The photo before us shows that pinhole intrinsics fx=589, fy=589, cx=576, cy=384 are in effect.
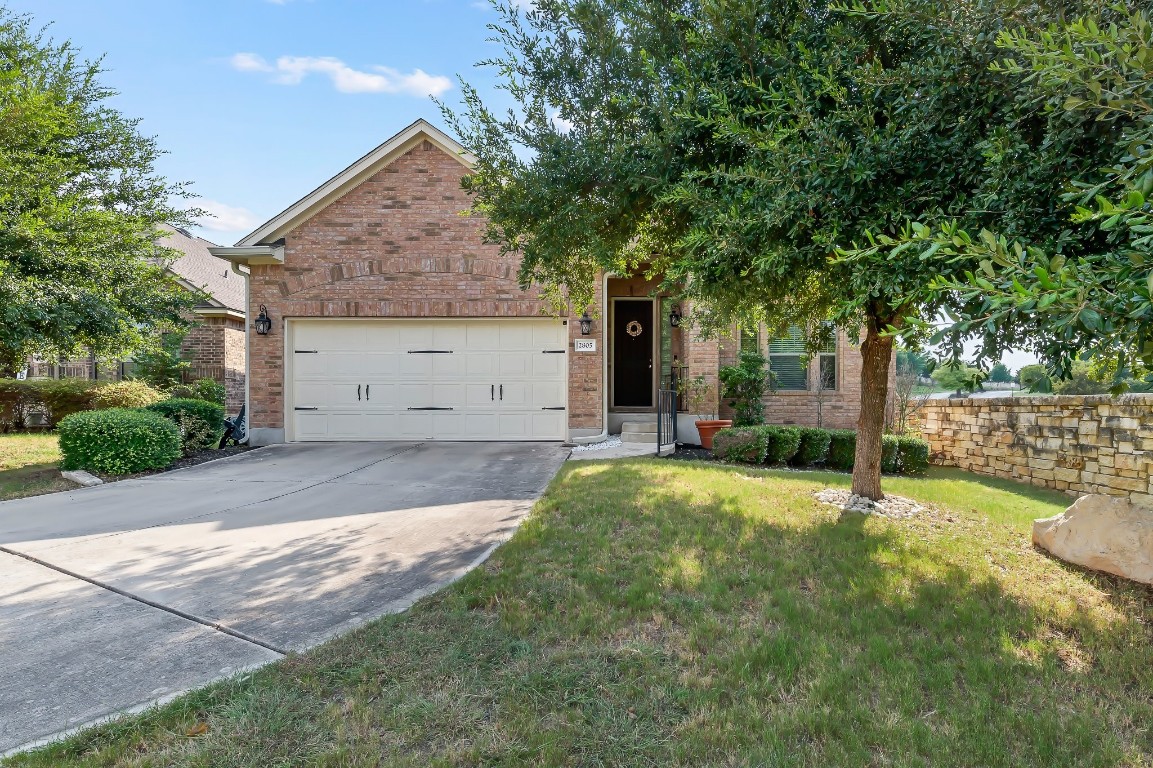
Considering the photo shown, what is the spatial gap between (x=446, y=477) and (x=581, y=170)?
4.45 metres

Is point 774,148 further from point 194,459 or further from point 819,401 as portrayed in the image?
point 194,459

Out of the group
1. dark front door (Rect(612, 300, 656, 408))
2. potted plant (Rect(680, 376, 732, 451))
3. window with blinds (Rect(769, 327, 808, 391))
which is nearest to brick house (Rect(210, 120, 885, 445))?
potted plant (Rect(680, 376, 732, 451))

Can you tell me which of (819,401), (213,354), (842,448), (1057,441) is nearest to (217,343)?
(213,354)

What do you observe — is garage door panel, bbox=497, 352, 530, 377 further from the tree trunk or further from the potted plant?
the tree trunk

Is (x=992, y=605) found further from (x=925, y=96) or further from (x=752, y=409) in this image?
(x=752, y=409)

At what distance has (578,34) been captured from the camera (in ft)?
17.5

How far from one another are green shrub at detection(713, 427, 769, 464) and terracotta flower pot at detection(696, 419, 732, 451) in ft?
3.62

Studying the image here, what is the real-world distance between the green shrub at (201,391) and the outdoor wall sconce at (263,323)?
12.0 ft

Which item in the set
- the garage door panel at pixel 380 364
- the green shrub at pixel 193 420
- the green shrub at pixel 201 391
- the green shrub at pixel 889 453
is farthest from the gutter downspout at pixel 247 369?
the green shrub at pixel 889 453

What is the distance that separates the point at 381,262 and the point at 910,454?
32.0ft

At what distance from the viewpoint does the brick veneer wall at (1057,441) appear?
7371 mm

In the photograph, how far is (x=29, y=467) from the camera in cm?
834

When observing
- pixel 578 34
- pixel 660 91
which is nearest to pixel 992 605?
pixel 660 91

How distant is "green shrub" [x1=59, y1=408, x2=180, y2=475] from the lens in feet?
25.5
